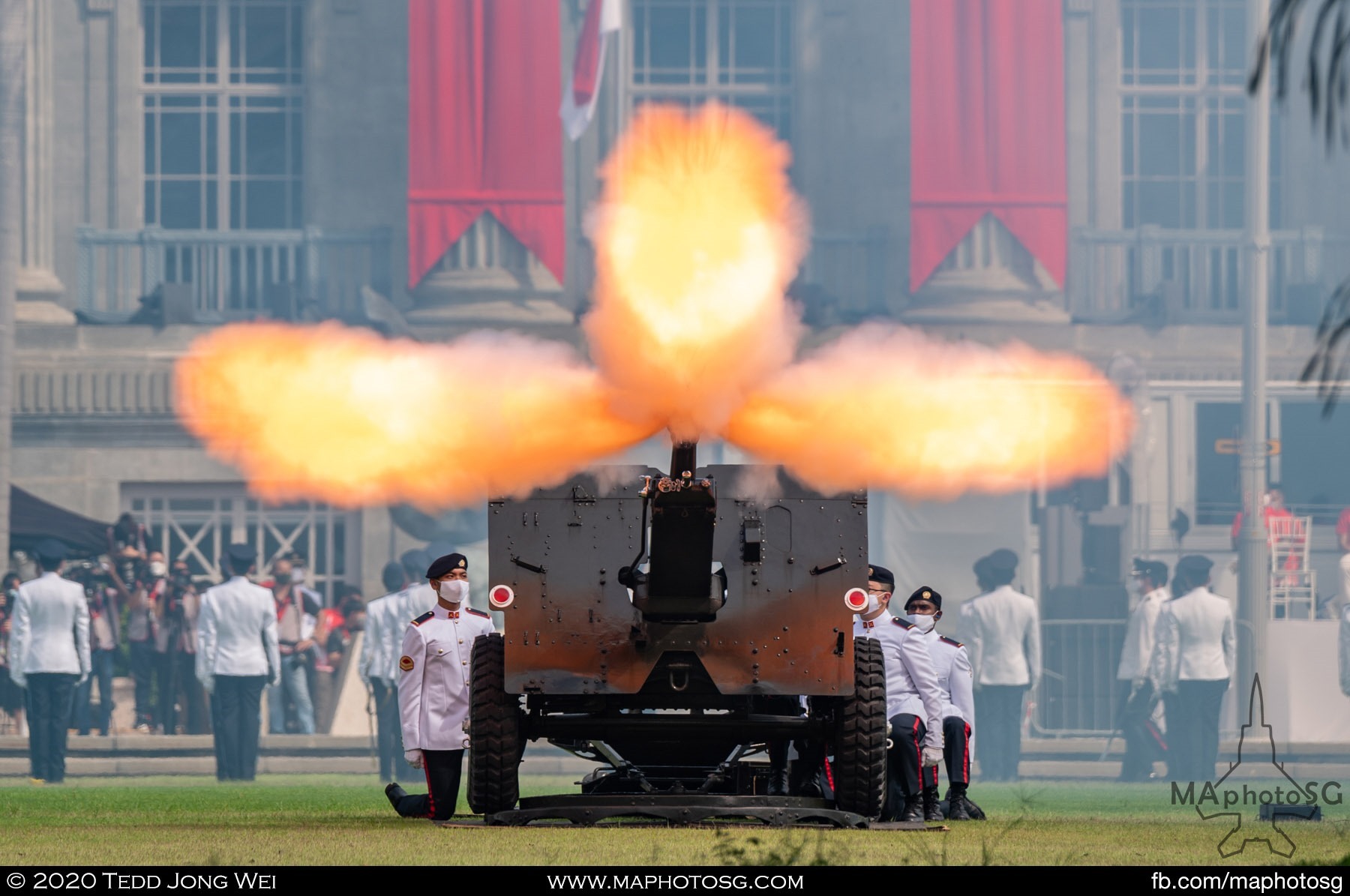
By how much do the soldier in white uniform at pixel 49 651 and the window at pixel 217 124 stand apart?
1742cm

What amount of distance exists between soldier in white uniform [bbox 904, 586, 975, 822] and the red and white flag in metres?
22.8

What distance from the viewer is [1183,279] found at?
41.3m

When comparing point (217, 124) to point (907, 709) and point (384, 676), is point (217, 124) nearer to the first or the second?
point (384, 676)

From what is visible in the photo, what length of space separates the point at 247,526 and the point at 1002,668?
15163 millimetres

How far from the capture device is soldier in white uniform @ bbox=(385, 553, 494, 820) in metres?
15.7

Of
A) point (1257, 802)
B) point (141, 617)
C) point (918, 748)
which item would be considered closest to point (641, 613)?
point (918, 748)

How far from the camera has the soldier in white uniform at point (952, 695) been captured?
17125 millimetres

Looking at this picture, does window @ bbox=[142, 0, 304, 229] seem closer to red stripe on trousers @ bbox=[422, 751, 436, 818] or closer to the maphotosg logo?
the maphotosg logo

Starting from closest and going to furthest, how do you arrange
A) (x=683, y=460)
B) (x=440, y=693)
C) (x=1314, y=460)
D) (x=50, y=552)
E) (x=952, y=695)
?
(x=683, y=460) → (x=440, y=693) → (x=952, y=695) → (x=50, y=552) → (x=1314, y=460)

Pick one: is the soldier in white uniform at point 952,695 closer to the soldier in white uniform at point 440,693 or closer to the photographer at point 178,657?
the soldier in white uniform at point 440,693

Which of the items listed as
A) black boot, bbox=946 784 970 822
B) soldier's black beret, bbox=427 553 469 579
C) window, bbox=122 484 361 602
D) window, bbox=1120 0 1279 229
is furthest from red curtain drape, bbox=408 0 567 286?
soldier's black beret, bbox=427 553 469 579

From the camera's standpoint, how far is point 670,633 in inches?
588
